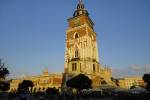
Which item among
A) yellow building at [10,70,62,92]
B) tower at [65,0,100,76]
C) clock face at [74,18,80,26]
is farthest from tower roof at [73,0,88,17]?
yellow building at [10,70,62,92]

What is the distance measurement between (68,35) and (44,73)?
→ 44.7 feet

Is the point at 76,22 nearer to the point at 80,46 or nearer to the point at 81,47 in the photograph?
the point at 80,46

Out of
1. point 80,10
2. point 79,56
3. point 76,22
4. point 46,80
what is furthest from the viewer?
point 80,10

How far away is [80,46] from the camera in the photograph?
197 feet

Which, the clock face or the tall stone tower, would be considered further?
the clock face

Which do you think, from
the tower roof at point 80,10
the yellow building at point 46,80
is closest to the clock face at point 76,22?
the tower roof at point 80,10

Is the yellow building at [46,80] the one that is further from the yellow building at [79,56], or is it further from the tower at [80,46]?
the tower at [80,46]

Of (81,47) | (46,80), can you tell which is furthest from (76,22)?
(46,80)

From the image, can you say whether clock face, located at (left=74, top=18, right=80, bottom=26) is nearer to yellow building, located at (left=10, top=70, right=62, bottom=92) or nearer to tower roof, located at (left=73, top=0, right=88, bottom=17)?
tower roof, located at (left=73, top=0, right=88, bottom=17)

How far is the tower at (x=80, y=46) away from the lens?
57844 mm

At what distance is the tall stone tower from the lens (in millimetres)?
57656

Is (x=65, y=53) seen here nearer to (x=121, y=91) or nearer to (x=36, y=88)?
(x=36, y=88)

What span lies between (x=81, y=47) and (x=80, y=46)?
1.58 ft

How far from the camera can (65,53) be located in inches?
2468
